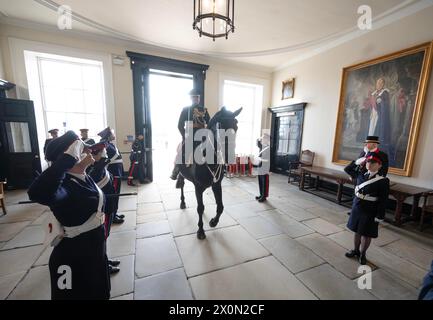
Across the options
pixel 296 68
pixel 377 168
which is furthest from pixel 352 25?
pixel 377 168

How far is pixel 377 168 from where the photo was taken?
2.04 metres

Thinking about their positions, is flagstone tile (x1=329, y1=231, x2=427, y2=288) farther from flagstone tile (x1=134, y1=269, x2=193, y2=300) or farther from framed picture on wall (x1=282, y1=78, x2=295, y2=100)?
framed picture on wall (x1=282, y1=78, x2=295, y2=100)

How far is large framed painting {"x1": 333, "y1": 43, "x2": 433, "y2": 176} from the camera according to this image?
340 cm

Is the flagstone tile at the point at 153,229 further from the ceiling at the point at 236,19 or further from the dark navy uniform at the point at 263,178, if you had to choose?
the ceiling at the point at 236,19

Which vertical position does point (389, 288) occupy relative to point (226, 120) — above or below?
below

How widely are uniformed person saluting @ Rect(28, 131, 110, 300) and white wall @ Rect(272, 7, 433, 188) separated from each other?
5.19m

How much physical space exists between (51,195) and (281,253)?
2473mm

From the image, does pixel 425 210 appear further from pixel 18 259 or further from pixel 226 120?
pixel 18 259

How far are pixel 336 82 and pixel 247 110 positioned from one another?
3326 mm

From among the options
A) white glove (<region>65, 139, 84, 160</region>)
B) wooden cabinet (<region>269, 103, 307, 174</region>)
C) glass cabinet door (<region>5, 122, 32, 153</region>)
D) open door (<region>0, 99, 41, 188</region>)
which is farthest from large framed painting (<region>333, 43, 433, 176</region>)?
glass cabinet door (<region>5, 122, 32, 153</region>)

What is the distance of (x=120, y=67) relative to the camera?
17.1 ft

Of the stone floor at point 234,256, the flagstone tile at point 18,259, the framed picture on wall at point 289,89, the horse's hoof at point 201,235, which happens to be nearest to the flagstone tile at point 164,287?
the stone floor at point 234,256

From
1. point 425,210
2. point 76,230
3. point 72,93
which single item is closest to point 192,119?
point 76,230
